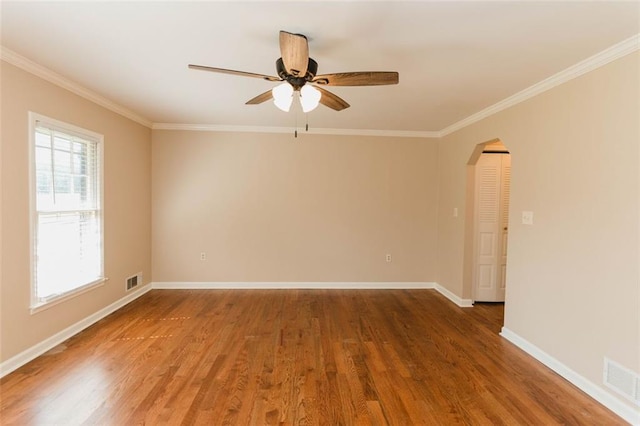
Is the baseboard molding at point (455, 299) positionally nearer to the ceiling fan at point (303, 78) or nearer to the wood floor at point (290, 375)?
the wood floor at point (290, 375)

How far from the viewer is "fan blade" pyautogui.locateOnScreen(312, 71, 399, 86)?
1.98m

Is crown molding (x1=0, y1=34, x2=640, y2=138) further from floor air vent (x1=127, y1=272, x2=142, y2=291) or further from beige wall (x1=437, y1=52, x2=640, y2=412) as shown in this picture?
floor air vent (x1=127, y1=272, x2=142, y2=291)

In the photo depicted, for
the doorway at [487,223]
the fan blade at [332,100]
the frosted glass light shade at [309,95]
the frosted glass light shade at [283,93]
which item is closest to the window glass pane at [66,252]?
the frosted glass light shade at [283,93]

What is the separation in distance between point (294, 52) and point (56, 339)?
3395 millimetres

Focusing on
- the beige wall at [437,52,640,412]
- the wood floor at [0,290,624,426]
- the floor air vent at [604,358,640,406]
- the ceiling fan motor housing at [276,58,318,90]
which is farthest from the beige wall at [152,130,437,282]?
the floor air vent at [604,358,640,406]

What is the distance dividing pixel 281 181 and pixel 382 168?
163cm

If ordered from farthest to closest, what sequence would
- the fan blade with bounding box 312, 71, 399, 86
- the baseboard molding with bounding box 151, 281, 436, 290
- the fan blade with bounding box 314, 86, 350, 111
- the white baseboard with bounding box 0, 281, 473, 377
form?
1. the baseboard molding with bounding box 151, 281, 436, 290
2. the white baseboard with bounding box 0, 281, 473, 377
3. the fan blade with bounding box 314, 86, 350, 111
4. the fan blade with bounding box 312, 71, 399, 86

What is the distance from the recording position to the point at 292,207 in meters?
4.87

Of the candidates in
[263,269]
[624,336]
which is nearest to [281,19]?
[624,336]

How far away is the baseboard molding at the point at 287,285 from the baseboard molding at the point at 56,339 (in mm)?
675

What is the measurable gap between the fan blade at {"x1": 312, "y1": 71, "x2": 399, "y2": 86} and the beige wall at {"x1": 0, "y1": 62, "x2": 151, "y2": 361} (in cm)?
245

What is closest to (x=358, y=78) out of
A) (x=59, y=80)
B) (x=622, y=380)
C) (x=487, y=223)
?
(x=622, y=380)

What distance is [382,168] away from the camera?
4926 mm

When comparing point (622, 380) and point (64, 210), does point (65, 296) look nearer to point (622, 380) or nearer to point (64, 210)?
point (64, 210)
